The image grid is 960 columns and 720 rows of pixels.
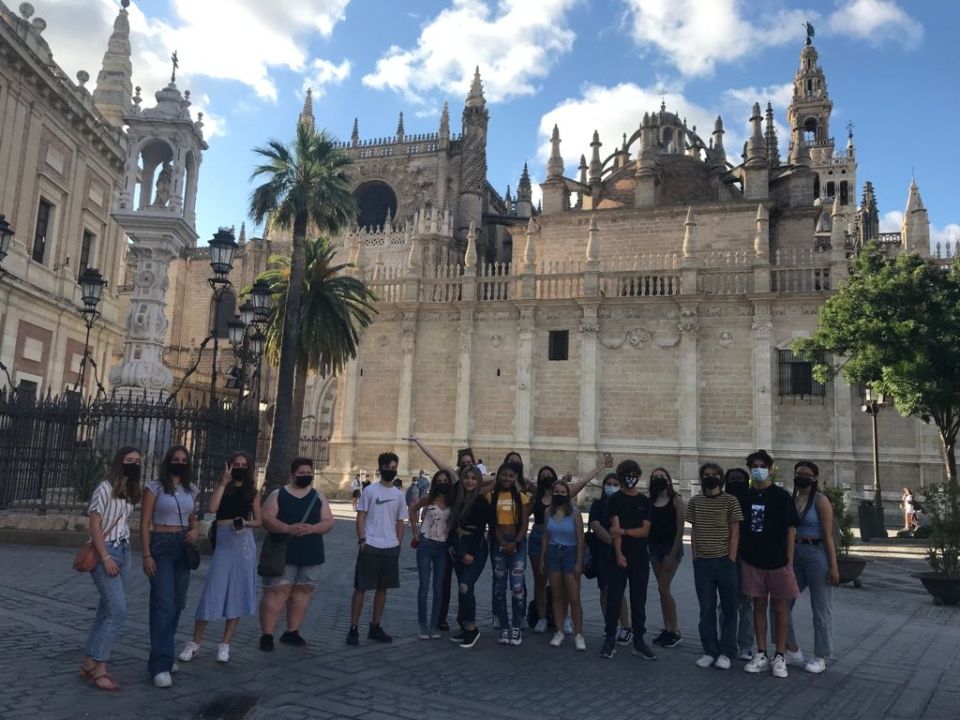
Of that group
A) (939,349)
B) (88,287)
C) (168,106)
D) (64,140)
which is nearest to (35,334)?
(64,140)

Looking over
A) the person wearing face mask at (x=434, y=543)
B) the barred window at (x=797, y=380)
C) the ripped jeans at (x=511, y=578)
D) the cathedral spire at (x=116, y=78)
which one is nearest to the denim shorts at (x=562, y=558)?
the ripped jeans at (x=511, y=578)

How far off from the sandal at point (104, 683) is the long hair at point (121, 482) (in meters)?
1.17

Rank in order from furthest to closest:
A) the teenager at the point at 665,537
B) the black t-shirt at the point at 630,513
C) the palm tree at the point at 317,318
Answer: the palm tree at the point at 317,318
the teenager at the point at 665,537
the black t-shirt at the point at 630,513

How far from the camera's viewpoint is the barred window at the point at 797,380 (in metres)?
24.3

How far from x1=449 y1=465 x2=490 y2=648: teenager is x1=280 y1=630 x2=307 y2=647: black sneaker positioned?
4.79 ft

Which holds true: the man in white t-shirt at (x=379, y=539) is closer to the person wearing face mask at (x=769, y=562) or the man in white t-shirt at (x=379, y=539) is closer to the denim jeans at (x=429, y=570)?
the denim jeans at (x=429, y=570)

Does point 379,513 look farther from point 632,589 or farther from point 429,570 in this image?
point 632,589

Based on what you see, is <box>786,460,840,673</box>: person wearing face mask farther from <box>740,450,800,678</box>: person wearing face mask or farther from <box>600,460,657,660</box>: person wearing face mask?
<box>600,460,657,660</box>: person wearing face mask

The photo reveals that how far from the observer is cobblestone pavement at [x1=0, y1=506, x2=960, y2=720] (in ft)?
15.9

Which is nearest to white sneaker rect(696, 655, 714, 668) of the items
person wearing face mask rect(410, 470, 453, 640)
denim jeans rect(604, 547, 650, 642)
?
denim jeans rect(604, 547, 650, 642)

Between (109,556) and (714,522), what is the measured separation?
4.81m

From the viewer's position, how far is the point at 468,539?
22.9 ft

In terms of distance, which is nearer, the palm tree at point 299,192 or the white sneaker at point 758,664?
the white sneaker at point 758,664

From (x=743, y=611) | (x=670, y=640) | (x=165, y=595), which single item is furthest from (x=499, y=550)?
(x=165, y=595)
